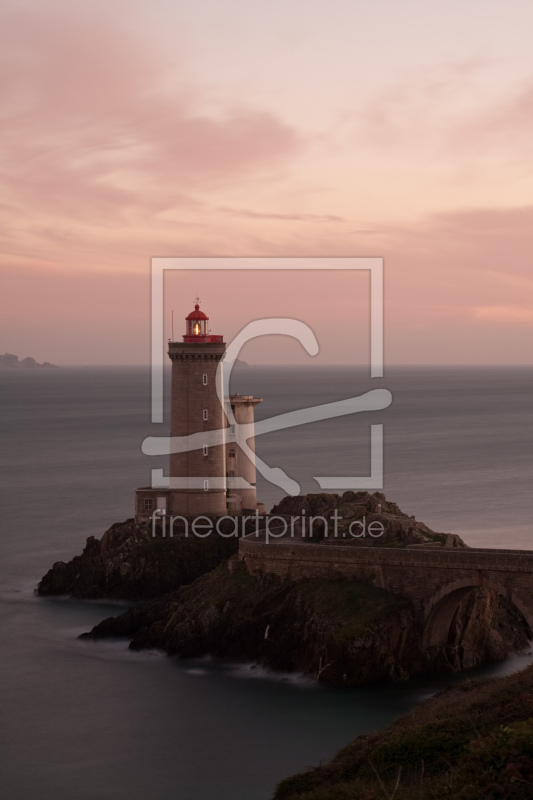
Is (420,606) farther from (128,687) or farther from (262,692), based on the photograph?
(128,687)

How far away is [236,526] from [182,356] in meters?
9.21

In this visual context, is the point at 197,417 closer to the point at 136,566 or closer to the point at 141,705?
the point at 136,566

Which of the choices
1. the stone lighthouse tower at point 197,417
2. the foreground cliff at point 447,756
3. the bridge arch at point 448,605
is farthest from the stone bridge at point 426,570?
the stone lighthouse tower at point 197,417

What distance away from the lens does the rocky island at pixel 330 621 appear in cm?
4231

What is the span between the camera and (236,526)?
2368 inches

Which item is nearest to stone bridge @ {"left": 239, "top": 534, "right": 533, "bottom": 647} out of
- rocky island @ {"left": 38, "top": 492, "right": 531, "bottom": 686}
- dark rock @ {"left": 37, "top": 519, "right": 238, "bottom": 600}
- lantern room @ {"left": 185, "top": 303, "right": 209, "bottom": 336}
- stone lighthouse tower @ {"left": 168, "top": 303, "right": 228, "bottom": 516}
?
rocky island @ {"left": 38, "top": 492, "right": 531, "bottom": 686}

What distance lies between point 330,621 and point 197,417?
749 inches

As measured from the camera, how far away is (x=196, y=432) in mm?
59531

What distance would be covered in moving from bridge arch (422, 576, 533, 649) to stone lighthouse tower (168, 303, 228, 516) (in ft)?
61.7

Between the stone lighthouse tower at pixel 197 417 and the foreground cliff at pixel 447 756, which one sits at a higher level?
the stone lighthouse tower at pixel 197 417

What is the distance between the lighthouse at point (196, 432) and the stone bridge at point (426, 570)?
12.7 m

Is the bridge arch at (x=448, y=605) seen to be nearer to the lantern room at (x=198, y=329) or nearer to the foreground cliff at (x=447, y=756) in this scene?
the foreground cliff at (x=447, y=756)

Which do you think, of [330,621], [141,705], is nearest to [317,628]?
[330,621]

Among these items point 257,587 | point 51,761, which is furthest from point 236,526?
point 51,761
